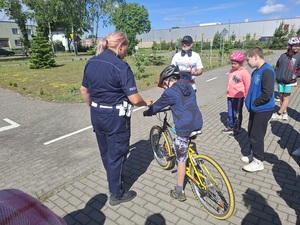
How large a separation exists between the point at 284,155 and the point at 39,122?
655 cm

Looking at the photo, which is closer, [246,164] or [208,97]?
[246,164]

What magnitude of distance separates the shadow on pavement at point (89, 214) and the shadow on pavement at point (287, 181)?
246 centimetres

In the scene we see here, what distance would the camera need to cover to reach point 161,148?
4.04 metres

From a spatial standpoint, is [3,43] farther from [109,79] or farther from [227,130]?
[109,79]

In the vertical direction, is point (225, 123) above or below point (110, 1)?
below

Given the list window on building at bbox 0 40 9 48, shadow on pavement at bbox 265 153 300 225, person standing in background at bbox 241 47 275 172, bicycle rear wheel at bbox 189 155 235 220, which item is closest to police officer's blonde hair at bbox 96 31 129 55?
bicycle rear wheel at bbox 189 155 235 220

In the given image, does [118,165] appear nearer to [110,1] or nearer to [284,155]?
[284,155]

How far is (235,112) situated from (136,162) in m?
2.62

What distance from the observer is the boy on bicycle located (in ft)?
8.81

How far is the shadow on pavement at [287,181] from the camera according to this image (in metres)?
3.03

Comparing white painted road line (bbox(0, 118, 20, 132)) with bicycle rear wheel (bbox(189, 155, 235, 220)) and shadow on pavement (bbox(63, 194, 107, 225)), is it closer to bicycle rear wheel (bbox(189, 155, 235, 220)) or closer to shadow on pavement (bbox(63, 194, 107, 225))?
shadow on pavement (bbox(63, 194, 107, 225))

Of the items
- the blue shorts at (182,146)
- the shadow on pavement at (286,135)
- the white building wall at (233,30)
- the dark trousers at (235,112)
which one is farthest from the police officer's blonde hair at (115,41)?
the white building wall at (233,30)

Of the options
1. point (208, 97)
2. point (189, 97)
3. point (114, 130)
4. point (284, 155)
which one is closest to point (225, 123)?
point (284, 155)

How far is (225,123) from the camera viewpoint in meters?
6.21
